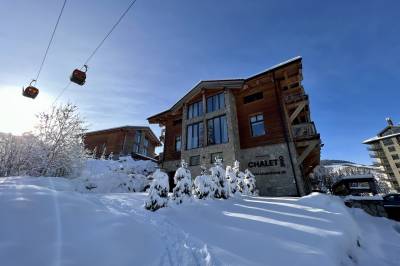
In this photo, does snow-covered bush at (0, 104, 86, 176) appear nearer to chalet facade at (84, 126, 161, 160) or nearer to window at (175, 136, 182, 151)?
window at (175, 136, 182, 151)

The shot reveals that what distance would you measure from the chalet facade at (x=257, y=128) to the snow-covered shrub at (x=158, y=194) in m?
8.68

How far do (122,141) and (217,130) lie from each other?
2274cm

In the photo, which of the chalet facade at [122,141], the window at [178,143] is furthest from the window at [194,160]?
the chalet facade at [122,141]

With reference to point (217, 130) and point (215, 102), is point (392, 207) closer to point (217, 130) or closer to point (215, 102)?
point (217, 130)

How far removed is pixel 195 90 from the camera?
803 inches

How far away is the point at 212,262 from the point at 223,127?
1444 centimetres

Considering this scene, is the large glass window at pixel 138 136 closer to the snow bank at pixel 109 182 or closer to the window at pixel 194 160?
the snow bank at pixel 109 182

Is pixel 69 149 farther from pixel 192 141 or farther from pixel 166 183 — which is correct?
pixel 192 141

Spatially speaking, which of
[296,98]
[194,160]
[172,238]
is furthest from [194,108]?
[172,238]

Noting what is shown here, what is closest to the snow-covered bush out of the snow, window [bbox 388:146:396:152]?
the snow

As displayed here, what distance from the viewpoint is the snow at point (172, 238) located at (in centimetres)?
303

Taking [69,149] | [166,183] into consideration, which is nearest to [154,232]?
[166,183]

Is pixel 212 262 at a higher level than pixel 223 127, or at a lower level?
lower

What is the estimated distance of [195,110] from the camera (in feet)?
68.0
